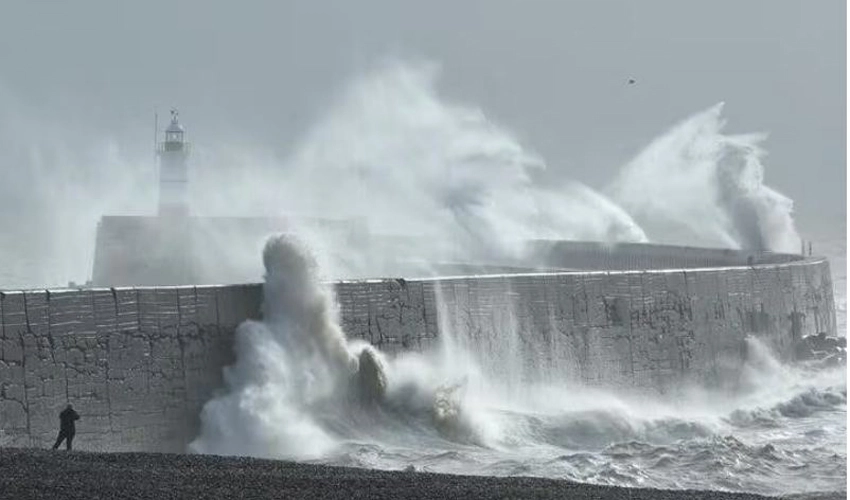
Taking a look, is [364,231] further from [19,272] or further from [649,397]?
[19,272]

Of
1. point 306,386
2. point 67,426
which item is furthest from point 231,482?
point 306,386

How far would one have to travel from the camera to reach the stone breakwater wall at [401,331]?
43.5 ft

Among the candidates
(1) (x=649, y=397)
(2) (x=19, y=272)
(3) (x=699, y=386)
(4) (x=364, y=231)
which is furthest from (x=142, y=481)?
(2) (x=19, y=272)

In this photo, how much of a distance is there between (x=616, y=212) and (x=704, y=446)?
77.4 ft

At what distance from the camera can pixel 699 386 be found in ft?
67.9

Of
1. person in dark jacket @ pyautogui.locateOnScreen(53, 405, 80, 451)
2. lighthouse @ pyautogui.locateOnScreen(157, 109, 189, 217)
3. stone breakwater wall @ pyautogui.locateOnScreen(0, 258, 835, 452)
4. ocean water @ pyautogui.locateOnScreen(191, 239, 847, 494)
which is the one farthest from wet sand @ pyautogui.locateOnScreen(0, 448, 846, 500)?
lighthouse @ pyautogui.locateOnScreen(157, 109, 189, 217)

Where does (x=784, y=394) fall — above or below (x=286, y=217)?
below

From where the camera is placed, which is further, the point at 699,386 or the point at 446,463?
the point at 699,386

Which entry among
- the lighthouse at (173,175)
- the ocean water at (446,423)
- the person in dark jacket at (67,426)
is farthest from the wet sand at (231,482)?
the lighthouse at (173,175)

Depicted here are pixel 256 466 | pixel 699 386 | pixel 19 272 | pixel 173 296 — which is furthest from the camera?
pixel 19 272

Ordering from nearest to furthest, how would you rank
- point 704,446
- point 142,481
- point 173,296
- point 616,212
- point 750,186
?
1. point 142,481
2. point 173,296
3. point 704,446
4. point 750,186
5. point 616,212

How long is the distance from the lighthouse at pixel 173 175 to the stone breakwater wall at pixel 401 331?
12165 mm

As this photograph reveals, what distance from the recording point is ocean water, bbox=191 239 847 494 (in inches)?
566

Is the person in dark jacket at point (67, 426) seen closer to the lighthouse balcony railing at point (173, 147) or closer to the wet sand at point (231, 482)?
the wet sand at point (231, 482)
